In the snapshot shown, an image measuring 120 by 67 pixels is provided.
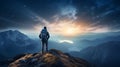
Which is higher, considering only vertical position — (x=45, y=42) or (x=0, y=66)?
(x=45, y=42)

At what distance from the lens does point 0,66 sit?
168 ft

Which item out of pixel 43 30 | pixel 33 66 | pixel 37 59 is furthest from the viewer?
pixel 43 30

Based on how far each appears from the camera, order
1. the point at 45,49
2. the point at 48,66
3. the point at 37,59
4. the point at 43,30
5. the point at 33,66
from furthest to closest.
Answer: the point at 45,49, the point at 43,30, the point at 37,59, the point at 33,66, the point at 48,66

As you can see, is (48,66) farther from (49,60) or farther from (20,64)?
(20,64)

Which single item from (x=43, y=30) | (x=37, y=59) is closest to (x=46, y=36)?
(x=43, y=30)

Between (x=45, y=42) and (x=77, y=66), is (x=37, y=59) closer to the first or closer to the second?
(x=45, y=42)

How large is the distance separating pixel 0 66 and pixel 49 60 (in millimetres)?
17968

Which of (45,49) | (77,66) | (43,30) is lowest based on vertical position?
(77,66)

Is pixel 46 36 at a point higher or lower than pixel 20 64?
→ higher

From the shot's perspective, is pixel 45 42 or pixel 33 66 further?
pixel 45 42

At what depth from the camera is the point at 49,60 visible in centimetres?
4166

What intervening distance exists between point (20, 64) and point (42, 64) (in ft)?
26.1

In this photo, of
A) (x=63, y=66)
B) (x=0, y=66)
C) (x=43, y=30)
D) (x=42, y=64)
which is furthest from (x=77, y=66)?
(x=0, y=66)

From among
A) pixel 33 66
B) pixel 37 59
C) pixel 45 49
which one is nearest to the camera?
pixel 33 66
